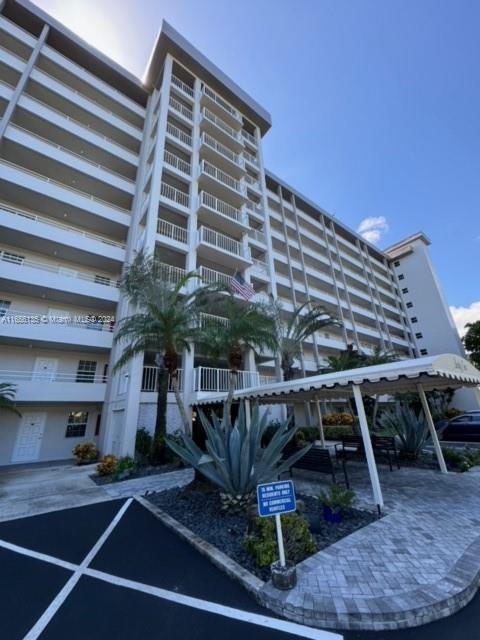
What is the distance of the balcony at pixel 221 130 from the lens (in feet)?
65.3

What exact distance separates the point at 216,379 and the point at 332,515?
9.65 meters

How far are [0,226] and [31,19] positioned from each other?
49.6ft

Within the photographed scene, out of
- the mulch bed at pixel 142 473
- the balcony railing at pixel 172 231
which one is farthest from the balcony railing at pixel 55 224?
the mulch bed at pixel 142 473

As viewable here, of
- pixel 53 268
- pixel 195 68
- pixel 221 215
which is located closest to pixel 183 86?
pixel 195 68

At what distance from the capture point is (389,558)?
362cm

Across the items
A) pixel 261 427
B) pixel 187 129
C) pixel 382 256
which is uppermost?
pixel 382 256

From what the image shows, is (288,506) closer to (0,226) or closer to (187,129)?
(0,226)

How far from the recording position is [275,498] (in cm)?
311

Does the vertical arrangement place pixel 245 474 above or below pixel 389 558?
above

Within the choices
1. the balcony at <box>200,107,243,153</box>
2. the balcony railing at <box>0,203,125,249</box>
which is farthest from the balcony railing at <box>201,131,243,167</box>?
the balcony railing at <box>0,203,125,249</box>

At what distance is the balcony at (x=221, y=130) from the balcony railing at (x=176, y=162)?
4.51 m

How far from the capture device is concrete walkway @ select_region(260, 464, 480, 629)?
2635 millimetres

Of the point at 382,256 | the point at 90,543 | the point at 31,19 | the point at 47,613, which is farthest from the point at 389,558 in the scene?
the point at 382,256

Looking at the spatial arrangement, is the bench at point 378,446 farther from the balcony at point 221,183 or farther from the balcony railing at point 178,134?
the balcony railing at point 178,134
